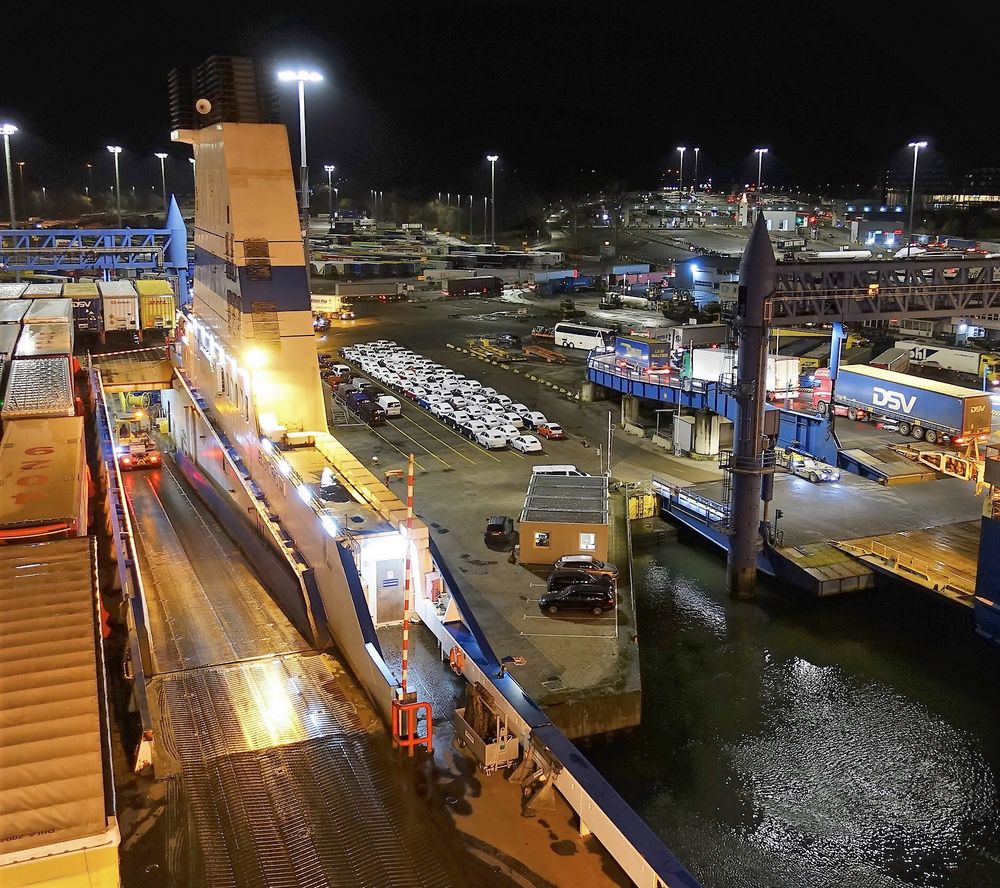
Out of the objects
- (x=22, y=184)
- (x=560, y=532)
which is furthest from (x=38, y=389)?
(x=22, y=184)

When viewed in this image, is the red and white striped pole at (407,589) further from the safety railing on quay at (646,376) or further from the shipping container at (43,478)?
the safety railing on quay at (646,376)

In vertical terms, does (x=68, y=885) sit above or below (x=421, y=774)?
above

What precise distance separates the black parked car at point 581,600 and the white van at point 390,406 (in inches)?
747

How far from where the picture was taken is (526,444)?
105 ft

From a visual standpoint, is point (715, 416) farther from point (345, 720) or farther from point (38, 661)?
point (38, 661)

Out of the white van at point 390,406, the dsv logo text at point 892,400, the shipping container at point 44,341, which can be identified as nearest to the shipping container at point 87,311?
the shipping container at point 44,341

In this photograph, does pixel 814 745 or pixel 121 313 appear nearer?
pixel 814 745

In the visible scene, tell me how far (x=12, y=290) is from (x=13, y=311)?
7.70 m

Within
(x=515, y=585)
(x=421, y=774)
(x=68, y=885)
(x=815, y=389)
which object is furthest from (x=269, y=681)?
(x=815, y=389)

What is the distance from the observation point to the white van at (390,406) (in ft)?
120

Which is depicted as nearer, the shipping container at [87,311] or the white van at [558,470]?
the white van at [558,470]

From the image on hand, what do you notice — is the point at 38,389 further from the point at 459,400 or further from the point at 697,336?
the point at 697,336

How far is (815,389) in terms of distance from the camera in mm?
35625

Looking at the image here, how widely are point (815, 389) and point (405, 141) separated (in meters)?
156
